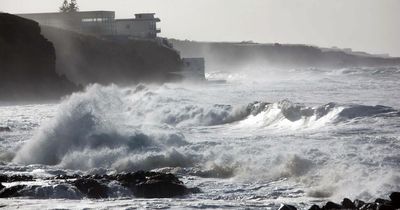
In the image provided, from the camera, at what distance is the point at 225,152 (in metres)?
21.8

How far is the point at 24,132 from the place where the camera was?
29922 mm

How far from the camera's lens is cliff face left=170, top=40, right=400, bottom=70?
143 metres

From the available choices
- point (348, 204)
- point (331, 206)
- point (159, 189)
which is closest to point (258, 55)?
point (159, 189)

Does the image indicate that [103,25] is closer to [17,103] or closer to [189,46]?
[17,103]

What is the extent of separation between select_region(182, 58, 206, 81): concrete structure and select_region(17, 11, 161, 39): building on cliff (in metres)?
4.21

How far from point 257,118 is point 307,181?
45.3 ft

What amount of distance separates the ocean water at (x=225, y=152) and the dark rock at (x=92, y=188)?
199 millimetres

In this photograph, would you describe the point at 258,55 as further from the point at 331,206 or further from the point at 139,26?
the point at 331,206

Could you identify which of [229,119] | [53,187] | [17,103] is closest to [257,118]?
[229,119]

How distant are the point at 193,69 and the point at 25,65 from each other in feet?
96.9

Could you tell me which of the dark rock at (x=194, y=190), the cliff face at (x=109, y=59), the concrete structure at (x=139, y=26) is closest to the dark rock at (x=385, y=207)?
the dark rock at (x=194, y=190)

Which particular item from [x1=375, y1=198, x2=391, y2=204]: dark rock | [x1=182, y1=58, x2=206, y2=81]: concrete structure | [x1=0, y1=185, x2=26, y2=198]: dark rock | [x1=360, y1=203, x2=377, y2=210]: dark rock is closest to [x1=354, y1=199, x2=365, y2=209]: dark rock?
[x1=360, y1=203, x2=377, y2=210]: dark rock

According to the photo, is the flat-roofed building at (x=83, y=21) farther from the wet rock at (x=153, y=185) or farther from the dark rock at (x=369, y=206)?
the dark rock at (x=369, y=206)

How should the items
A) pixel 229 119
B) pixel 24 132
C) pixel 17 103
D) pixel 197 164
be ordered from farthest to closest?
pixel 17 103, pixel 229 119, pixel 24 132, pixel 197 164
